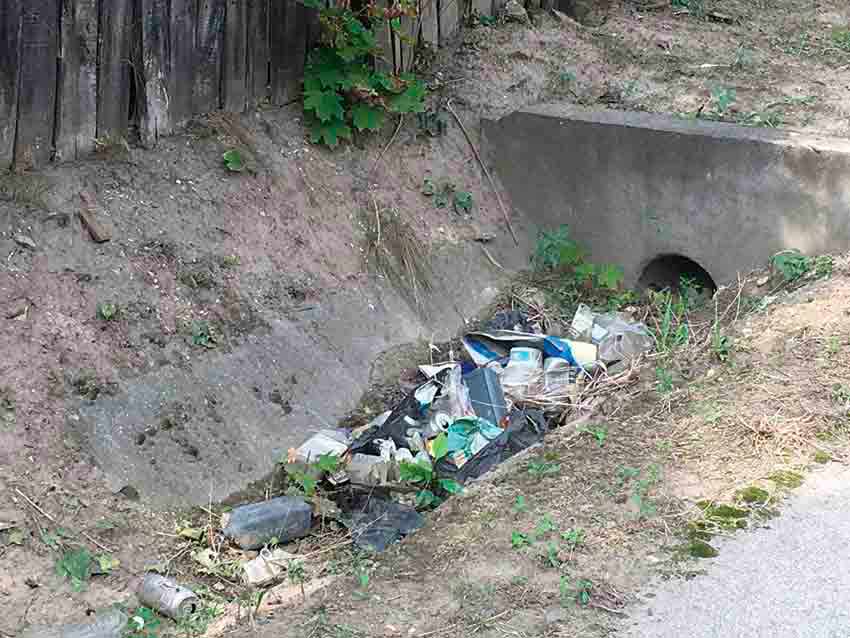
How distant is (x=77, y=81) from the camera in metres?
6.14

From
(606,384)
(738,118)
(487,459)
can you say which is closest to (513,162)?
(738,118)

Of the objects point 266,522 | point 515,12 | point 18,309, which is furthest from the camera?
point 515,12

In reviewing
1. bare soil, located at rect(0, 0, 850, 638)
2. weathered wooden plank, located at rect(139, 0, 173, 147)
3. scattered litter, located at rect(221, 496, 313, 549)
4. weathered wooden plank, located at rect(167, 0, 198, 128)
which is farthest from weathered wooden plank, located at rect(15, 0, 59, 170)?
scattered litter, located at rect(221, 496, 313, 549)

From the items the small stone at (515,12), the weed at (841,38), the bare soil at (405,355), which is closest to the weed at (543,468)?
the bare soil at (405,355)

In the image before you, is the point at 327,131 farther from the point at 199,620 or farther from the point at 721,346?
the point at 199,620

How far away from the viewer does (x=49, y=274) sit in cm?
570

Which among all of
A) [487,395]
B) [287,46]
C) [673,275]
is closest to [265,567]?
[487,395]

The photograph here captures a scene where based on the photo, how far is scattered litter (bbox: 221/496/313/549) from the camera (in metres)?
5.13

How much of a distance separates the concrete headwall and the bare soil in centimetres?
32

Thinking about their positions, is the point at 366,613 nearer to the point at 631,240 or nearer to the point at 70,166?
the point at 70,166

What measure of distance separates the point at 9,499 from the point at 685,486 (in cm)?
284

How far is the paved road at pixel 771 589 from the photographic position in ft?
11.7

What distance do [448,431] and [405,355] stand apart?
0.99m

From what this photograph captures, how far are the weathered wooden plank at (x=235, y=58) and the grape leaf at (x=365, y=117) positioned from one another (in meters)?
0.73
